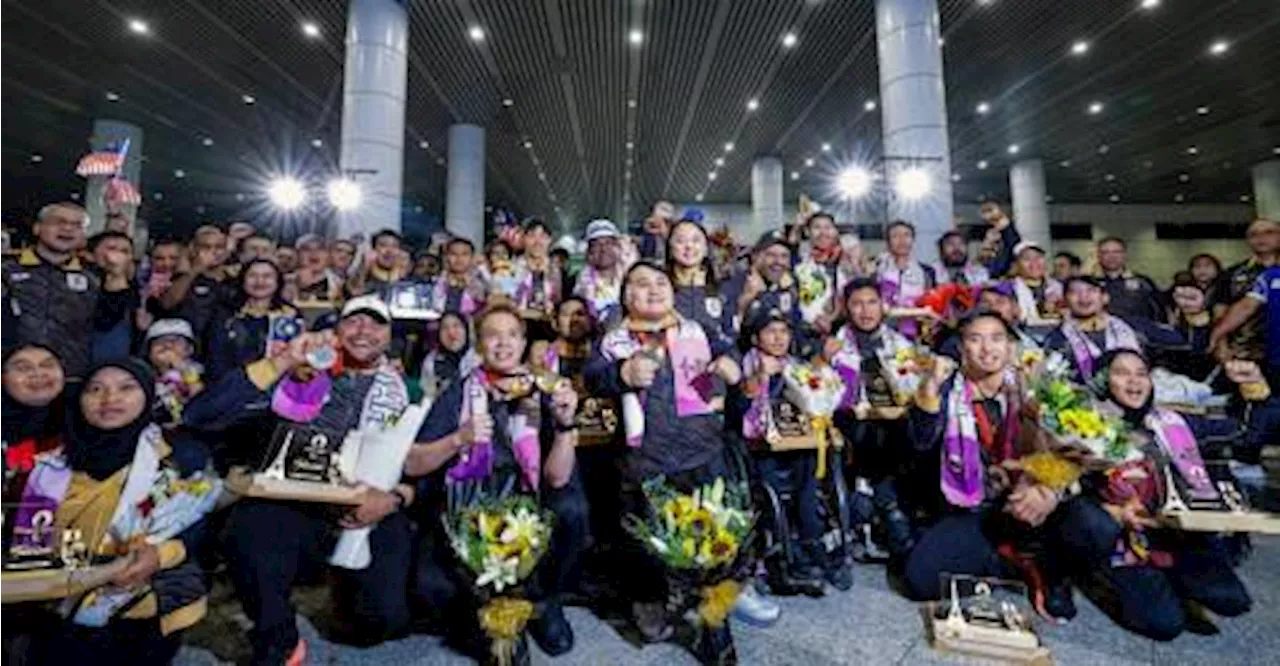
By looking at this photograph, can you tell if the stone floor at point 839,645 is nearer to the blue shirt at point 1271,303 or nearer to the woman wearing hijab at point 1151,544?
the woman wearing hijab at point 1151,544

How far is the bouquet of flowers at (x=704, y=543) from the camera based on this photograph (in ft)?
8.58

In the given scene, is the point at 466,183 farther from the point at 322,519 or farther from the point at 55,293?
the point at 322,519

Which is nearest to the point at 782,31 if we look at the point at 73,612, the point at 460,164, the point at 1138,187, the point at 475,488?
the point at 460,164

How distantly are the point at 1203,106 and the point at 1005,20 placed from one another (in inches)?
310

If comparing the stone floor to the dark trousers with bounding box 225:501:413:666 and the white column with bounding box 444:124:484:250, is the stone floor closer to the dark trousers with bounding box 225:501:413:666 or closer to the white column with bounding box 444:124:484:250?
the dark trousers with bounding box 225:501:413:666

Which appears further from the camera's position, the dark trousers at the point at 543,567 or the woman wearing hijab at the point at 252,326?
the woman wearing hijab at the point at 252,326

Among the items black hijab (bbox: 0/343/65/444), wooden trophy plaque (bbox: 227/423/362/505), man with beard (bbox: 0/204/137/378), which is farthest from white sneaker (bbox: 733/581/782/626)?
man with beard (bbox: 0/204/137/378)

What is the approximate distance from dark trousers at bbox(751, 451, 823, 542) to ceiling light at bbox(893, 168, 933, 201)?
18.5 ft

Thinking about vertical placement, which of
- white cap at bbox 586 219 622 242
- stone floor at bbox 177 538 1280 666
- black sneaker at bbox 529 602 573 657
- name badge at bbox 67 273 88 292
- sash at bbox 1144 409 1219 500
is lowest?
stone floor at bbox 177 538 1280 666

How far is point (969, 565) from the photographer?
11.1 feet

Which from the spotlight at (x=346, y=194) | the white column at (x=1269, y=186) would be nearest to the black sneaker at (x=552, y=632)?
the spotlight at (x=346, y=194)

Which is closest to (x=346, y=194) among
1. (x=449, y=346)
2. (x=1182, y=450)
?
(x=449, y=346)

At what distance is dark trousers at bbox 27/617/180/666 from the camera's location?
2.36 m

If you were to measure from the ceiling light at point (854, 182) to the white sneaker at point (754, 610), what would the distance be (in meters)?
16.9
